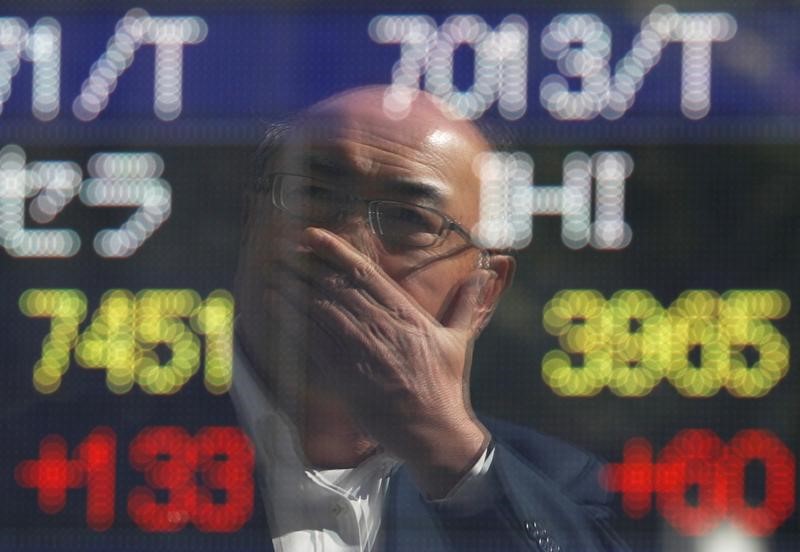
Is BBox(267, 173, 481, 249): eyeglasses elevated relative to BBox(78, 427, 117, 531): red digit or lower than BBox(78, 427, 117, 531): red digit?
elevated

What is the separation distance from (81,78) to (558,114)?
2.43ft

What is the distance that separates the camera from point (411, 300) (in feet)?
6.74

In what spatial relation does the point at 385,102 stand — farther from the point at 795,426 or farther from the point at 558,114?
the point at 795,426

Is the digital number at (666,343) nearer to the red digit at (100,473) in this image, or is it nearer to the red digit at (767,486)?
the red digit at (767,486)

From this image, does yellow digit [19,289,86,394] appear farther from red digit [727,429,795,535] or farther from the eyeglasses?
red digit [727,429,795,535]

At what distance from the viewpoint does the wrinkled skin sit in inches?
80.7

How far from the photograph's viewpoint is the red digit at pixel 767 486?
2.08 metres

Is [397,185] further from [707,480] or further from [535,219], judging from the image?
[707,480]

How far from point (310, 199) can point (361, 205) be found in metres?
0.08

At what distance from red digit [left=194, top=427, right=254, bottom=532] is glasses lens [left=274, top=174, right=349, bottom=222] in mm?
357

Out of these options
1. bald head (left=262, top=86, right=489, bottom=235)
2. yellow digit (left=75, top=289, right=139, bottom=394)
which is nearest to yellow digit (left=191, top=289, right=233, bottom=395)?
yellow digit (left=75, top=289, right=139, bottom=394)

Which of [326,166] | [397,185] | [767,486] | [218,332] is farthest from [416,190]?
[767,486]

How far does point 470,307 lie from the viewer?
2080 mm

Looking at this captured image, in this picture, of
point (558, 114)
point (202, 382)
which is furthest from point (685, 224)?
point (202, 382)
